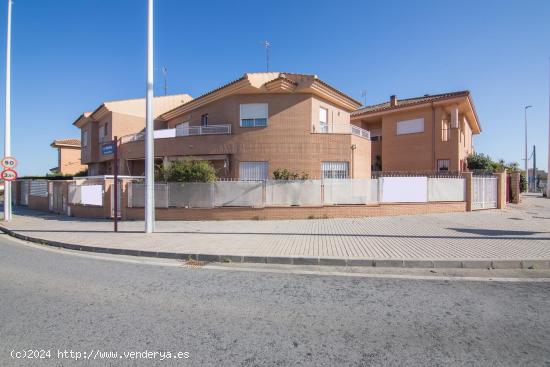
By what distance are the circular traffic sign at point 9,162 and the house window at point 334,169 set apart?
1458 centimetres

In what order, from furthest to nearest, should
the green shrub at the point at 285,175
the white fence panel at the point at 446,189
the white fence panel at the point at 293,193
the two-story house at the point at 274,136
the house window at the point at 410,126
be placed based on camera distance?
the house window at the point at 410,126
the two-story house at the point at 274,136
the white fence panel at the point at 446,189
the green shrub at the point at 285,175
the white fence panel at the point at 293,193

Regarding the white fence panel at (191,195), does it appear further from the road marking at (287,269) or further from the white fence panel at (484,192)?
the white fence panel at (484,192)

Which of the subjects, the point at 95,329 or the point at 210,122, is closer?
the point at 95,329

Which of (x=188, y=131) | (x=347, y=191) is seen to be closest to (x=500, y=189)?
(x=347, y=191)

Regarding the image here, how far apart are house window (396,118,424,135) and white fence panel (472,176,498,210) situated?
767 cm

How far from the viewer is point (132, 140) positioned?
1994 centimetres

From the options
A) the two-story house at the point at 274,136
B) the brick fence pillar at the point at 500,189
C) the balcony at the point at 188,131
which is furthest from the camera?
the balcony at the point at 188,131

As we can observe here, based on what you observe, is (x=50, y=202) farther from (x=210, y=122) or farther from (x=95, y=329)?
(x=95, y=329)

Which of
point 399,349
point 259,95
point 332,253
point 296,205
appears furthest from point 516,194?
point 399,349

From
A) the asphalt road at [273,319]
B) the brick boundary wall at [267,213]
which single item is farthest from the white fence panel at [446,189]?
the asphalt road at [273,319]

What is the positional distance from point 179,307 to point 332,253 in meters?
3.73

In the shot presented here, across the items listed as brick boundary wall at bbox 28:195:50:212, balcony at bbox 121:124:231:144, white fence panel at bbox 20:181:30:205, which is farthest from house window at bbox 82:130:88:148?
balcony at bbox 121:124:231:144

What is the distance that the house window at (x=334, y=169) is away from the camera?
15.9 meters

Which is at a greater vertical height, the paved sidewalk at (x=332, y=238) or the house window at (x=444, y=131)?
the house window at (x=444, y=131)
